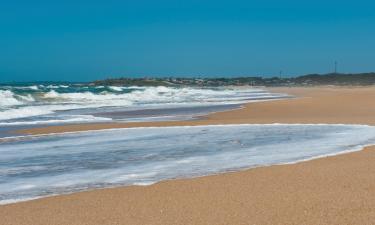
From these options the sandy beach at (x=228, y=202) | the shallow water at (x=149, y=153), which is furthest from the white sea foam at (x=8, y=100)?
the sandy beach at (x=228, y=202)

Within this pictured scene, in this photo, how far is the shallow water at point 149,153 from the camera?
24.3 ft

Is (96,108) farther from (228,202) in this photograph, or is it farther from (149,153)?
(228,202)

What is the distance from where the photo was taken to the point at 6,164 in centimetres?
913

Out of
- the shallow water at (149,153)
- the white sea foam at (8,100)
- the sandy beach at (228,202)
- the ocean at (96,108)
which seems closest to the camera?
the sandy beach at (228,202)

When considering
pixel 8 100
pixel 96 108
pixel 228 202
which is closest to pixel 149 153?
pixel 228 202

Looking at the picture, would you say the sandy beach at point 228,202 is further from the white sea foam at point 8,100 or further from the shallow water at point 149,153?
the white sea foam at point 8,100

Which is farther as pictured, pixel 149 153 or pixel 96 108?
pixel 96 108

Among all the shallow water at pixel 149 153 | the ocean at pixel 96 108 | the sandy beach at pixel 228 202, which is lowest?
the ocean at pixel 96 108

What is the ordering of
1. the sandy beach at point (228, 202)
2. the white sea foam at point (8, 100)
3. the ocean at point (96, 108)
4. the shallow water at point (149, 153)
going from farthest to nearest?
the white sea foam at point (8, 100), the ocean at point (96, 108), the shallow water at point (149, 153), the sandy beach at point (228, 202)

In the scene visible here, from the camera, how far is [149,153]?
396 inches

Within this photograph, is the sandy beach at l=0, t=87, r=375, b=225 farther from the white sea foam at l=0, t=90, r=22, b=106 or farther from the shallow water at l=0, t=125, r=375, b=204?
the white sea foam at l=0, t=90, r=22, b=106

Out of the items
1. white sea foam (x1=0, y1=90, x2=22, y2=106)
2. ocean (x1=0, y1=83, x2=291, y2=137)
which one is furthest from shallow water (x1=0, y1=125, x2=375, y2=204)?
white sea foam (x1=0, y1=90, x2=22, y2=106)

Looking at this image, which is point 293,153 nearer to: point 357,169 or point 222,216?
point 357,169

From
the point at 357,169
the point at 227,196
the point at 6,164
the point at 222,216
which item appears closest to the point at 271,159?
the point at 357,169
